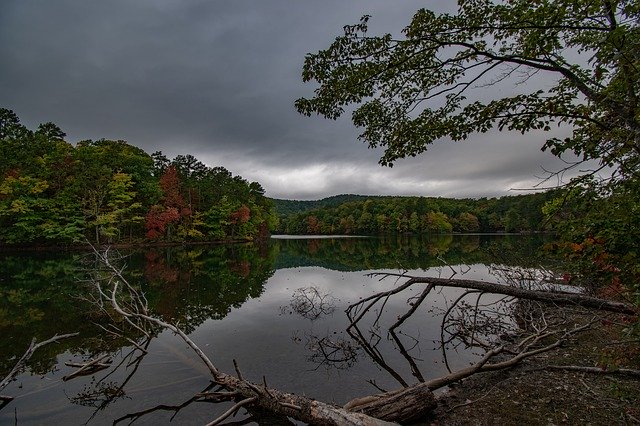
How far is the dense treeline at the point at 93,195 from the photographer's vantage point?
36875 mm

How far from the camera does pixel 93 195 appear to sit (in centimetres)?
3975

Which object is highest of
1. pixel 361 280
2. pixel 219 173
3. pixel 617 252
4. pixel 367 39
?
pixel 219 173

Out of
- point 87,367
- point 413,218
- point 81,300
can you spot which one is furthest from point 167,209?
point 413,218

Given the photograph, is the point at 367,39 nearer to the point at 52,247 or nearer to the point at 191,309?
the point at 191,309

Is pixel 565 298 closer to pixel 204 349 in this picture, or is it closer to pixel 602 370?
pixel 602 370

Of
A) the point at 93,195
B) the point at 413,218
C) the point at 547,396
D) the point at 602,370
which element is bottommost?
the point at 547,396

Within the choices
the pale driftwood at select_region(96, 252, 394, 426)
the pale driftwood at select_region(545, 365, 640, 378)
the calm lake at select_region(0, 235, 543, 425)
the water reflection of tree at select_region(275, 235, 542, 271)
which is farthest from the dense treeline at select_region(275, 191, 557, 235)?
the pale driftwood at select_region(96, 252, 394, 426)

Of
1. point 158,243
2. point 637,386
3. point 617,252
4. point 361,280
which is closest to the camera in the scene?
point 617,252

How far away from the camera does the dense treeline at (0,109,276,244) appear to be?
121ft

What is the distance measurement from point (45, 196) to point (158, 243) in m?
14.7

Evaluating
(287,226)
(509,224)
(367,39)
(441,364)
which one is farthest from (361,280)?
(287,226)

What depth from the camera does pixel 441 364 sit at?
8.03 m

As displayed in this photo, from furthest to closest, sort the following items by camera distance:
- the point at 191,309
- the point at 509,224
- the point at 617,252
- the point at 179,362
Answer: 1. the point at 509,224
2. the point at 191,309
3. the point at 179,362
4. the point at 617,252

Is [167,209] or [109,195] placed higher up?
[109,195]
